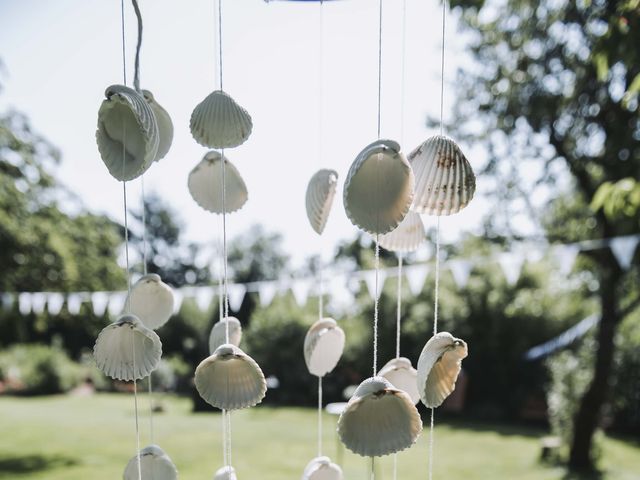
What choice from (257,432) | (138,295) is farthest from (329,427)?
(138,295)

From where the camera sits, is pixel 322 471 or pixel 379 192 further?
pixel 322 471

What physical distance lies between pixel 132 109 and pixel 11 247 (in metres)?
6.30

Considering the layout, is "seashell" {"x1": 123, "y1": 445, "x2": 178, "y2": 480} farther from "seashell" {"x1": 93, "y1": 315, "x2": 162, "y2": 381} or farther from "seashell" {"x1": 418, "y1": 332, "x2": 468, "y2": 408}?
"seashell" {"x1": 418, "y1": 332, "x2": 468, "y2": 408}

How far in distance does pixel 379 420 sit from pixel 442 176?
25cm

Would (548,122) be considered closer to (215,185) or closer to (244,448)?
(244,448)

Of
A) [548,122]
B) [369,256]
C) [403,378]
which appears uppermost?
[548,122]

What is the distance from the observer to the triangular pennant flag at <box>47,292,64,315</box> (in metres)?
6.55

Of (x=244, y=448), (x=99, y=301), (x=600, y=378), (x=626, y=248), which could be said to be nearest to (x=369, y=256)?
(x=244, y=448)

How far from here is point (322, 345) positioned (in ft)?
2.63

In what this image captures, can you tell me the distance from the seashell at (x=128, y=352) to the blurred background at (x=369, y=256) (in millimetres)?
265

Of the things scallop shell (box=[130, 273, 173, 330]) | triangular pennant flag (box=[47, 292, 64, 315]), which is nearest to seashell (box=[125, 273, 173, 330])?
scallop shell (box=[130, 273, 173, 330])

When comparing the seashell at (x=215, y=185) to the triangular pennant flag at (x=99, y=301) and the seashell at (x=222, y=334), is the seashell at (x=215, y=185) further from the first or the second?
the triangular pennant flag at (x=99, y=301)

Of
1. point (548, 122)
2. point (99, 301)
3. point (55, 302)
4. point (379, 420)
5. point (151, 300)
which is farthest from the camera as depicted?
point (55, 302)

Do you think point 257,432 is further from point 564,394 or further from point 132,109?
point 132,109
